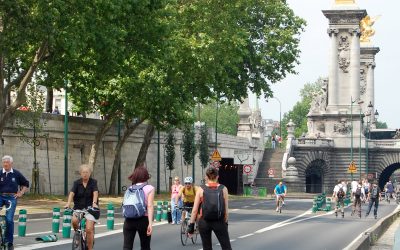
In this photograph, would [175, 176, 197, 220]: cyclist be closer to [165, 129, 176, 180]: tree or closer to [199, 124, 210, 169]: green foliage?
[165, 129, 176, 180]: tree

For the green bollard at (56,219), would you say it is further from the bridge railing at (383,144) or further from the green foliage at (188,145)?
the bridge railing at (383,144)

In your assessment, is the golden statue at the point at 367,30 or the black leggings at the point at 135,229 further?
the golden statue at the point at 367,30

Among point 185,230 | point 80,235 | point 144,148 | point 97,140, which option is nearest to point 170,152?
point 144,148

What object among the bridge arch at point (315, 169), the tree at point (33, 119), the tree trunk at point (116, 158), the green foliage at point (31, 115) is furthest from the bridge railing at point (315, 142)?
the green foliage at point (31, 115)

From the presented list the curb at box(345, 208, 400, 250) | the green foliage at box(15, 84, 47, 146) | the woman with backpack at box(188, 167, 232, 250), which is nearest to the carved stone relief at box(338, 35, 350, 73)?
the green foliage at box(15, 84, 47, 146)

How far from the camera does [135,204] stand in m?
14.4

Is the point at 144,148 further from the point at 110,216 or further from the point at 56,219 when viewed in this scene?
the point at 56,219

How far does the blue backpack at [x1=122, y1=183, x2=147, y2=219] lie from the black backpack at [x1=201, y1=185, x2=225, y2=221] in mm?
1119

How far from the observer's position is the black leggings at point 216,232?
600 inches

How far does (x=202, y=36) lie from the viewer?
50938mm

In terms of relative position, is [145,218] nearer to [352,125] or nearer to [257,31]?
[257,31]

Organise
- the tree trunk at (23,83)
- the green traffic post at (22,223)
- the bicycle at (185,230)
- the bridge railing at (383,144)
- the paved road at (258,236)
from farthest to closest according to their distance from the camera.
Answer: the bridge railing at (383,144) < the tree trunk at (23,83) < the green traffic post at (22,223) < the bicycle at (185,230) < the paved road at (258,236)

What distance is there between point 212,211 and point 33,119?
1325 inches

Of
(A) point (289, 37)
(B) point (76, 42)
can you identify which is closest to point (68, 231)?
(B) point (76, 42)
